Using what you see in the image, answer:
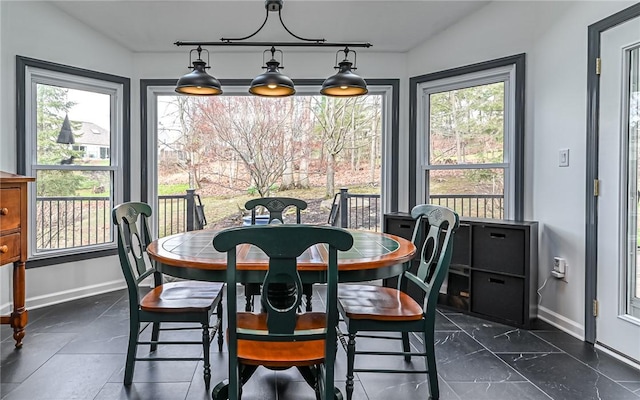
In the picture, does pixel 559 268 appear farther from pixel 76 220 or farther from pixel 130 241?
pixel 76 220

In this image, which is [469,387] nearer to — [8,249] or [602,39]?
[602,39]

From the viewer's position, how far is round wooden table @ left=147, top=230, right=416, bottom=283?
167 cm

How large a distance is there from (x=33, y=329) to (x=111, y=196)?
59.2 inches

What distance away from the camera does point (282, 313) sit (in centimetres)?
147

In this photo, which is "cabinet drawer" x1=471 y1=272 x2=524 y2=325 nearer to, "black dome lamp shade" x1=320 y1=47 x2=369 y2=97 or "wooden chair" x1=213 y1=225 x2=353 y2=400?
"black dome lamp shade" x1=320 y1=47 x2=369 y2=97

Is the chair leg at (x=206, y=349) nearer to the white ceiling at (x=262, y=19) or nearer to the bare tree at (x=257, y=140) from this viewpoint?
the white ceiling at (x=262, y=19)

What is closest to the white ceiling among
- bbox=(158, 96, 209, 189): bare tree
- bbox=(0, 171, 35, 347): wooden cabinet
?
bbox=(158, 96, 209, 189): bare tree

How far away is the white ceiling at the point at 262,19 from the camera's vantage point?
10.8 feet

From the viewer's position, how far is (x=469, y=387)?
209cm

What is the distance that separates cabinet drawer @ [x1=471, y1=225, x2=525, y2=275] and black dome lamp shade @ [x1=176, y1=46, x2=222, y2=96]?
234 cm

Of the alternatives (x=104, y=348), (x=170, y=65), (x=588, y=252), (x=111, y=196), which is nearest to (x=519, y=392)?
(x=588, y=252)

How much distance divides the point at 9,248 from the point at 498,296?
3470mm

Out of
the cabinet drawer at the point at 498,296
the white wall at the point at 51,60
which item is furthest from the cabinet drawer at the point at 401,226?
the white wall at the point at 51,60

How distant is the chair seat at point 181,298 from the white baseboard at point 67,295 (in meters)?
1.84
